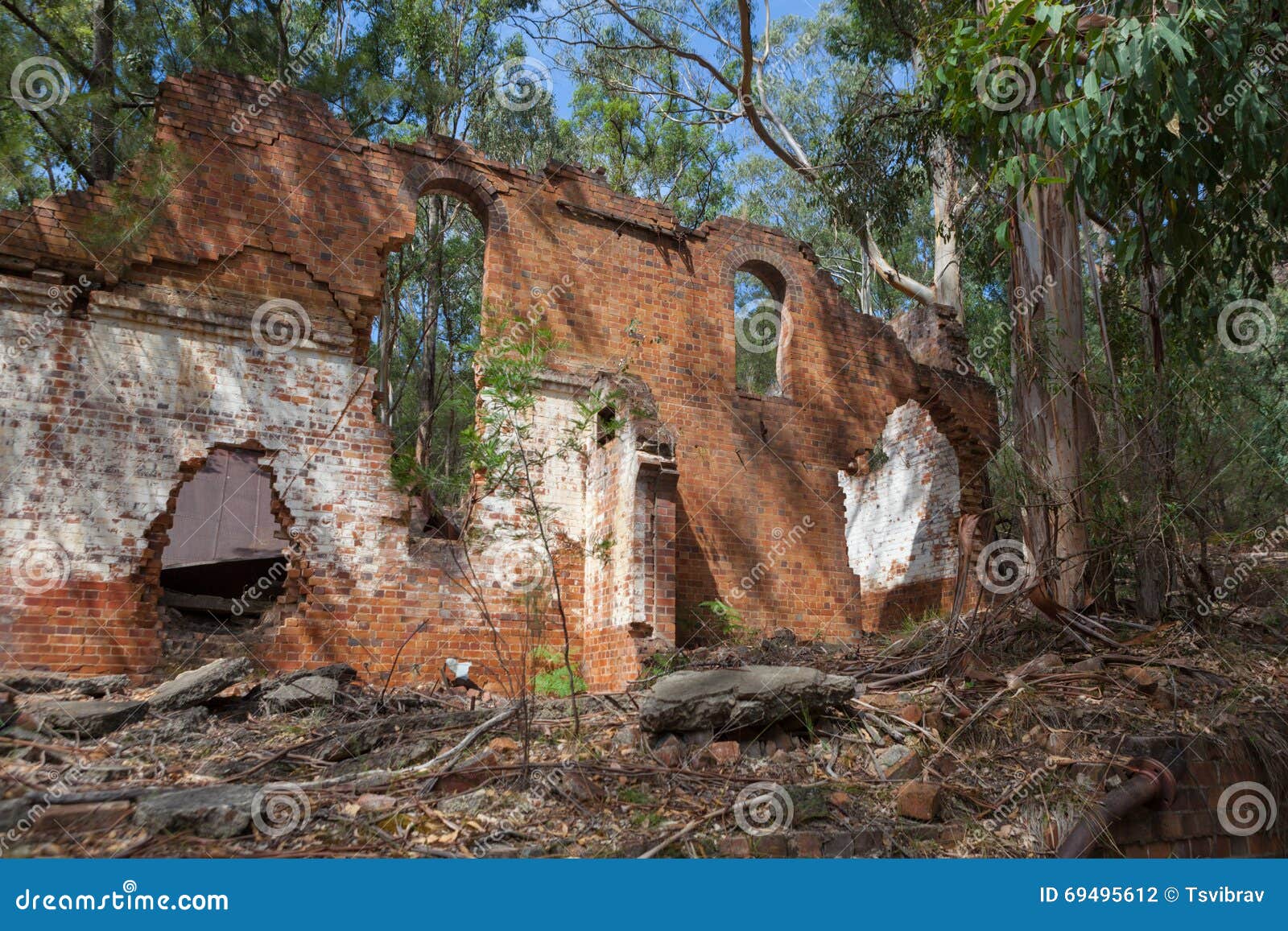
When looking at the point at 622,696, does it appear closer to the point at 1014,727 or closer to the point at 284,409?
the point at 1014,727

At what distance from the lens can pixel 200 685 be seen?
684 centimetres

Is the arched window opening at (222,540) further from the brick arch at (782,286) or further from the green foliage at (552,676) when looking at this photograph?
the brick arch at (782,286)

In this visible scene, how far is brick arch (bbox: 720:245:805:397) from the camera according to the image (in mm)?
12484

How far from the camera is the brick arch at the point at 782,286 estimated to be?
41.0 feet

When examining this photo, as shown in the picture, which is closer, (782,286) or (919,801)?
(919,801)

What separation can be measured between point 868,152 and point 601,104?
35.2 ft

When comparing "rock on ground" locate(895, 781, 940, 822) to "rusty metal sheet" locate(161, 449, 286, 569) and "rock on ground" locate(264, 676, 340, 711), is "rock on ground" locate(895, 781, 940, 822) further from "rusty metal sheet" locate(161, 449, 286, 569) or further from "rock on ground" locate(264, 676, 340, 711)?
"rusty metal sheet" locate(161, 449, 286, 569)

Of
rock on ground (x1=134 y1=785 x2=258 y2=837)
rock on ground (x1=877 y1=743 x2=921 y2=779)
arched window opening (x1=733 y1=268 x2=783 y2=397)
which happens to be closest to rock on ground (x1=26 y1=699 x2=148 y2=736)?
rock on ground (x1=134 y1=785 x2=258 y2=837)

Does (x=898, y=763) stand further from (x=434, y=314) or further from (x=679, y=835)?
(x=434, y=314)

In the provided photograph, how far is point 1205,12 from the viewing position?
5.47 meters

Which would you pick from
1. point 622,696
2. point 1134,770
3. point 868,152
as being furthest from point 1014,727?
point 868,152

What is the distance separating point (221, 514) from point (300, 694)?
8.43 meters

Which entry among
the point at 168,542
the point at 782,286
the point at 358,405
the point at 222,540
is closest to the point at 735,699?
the point at 358,405

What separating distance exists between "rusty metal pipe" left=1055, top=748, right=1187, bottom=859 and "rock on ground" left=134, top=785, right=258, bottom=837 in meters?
4.16
